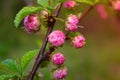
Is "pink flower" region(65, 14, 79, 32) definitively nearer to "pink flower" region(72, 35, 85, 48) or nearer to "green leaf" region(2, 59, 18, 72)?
"pink flower" region(72, 35, 85, 48)

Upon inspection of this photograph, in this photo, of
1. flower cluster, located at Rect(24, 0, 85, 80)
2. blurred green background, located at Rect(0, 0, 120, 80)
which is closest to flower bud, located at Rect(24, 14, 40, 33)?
flower cluster, located at Rect(24, 0, 85, 80)

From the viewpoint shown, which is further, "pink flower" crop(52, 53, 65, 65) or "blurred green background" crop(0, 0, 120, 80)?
"blurred green background" crop(0, 0, 120, 80)

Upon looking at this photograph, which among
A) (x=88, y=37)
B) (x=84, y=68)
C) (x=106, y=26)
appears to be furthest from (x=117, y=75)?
(x=88, y=37)

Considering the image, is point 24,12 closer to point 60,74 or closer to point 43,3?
point 43,3

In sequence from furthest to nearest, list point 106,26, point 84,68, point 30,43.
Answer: point 30,43 < point 106,26 < point 84,68

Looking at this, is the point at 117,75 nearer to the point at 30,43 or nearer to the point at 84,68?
the point at 84,68

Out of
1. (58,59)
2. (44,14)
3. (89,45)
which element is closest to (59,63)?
(58,59)
